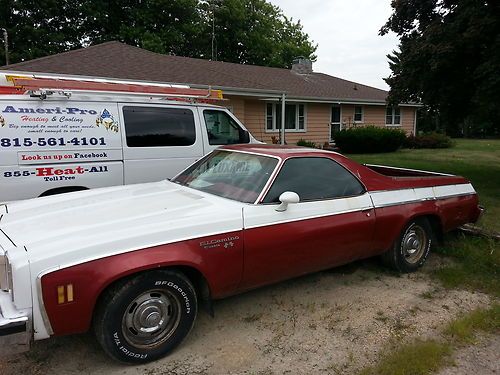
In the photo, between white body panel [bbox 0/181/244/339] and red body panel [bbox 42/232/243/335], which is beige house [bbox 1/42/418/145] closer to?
white body panel [bbox 0/181/244/339]

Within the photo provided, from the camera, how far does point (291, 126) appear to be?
19.1 meters

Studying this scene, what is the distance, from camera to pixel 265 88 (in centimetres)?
1544

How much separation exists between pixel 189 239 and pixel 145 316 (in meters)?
0.63

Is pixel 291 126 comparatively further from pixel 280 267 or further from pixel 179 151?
pixel 280 267

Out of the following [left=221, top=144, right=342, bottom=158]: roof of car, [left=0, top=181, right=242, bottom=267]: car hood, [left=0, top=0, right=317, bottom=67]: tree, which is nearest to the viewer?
[left=0, top=181, right=242, bottom=267]: car hood

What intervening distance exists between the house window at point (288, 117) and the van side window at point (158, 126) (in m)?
12.1

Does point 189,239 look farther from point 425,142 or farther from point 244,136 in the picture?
point 425,142

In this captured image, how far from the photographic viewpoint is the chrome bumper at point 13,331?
2.40 metres

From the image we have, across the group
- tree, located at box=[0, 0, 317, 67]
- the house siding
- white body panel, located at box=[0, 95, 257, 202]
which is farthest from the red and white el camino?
tree, located at box=[0, 0, 317, 67]

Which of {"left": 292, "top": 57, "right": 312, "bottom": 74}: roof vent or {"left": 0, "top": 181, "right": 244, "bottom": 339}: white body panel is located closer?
{"left": 0, "top": 181, "right": 244, "bottom": 339}: white body panel

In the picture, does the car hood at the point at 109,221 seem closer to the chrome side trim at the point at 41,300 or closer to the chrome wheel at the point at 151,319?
the chrome side trim at the point at 41,300

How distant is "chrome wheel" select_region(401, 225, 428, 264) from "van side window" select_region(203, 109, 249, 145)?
322 cm

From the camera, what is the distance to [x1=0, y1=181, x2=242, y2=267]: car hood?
8.80ft

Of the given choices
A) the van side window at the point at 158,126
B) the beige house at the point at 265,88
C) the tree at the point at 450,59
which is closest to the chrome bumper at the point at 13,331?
the van side window at the point at 158,126
